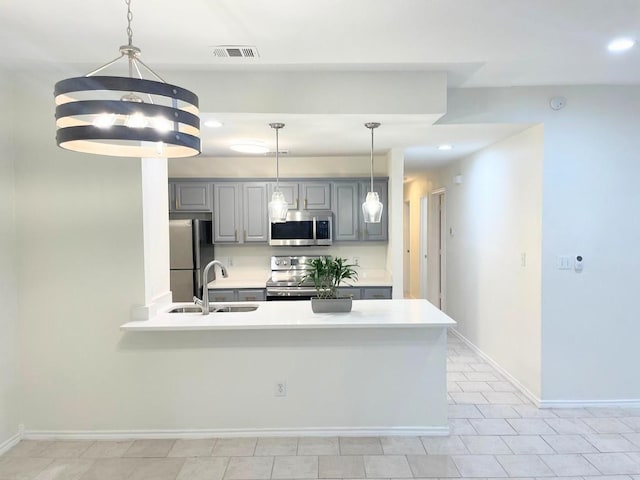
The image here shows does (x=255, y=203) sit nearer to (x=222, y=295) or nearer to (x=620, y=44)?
(x=222, y=295)

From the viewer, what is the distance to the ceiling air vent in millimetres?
2457

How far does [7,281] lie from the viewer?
278 cm

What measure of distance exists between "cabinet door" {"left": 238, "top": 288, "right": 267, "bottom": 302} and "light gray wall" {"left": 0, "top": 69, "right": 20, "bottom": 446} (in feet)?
7.39

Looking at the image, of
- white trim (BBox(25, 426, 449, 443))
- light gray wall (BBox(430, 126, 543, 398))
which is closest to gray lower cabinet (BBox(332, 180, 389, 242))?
light gray wall (BBox(430, 126, 543, 398))

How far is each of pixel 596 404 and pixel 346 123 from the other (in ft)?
10.1

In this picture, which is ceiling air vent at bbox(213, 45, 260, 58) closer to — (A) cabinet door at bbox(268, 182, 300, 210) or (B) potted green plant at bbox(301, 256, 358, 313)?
(B) potted green plant at bbox(301, 256, 358, 313)

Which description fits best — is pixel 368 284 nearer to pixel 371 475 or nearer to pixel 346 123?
pixel 346 123

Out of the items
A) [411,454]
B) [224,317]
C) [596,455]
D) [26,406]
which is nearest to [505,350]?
[596,455]

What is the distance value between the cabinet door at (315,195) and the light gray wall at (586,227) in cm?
204

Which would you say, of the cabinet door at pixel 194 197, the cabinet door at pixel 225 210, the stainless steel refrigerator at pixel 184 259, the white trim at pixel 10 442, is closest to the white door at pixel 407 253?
the cabinet door at pixel 225 210

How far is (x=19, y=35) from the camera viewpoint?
2281mm

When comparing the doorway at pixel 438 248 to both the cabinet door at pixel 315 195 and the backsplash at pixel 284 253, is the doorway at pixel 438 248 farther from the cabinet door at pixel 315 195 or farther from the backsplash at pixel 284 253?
the cabinet door at pixel 315 195

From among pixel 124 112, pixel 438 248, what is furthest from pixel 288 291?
pixel 124 112

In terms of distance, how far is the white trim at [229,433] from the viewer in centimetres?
289
